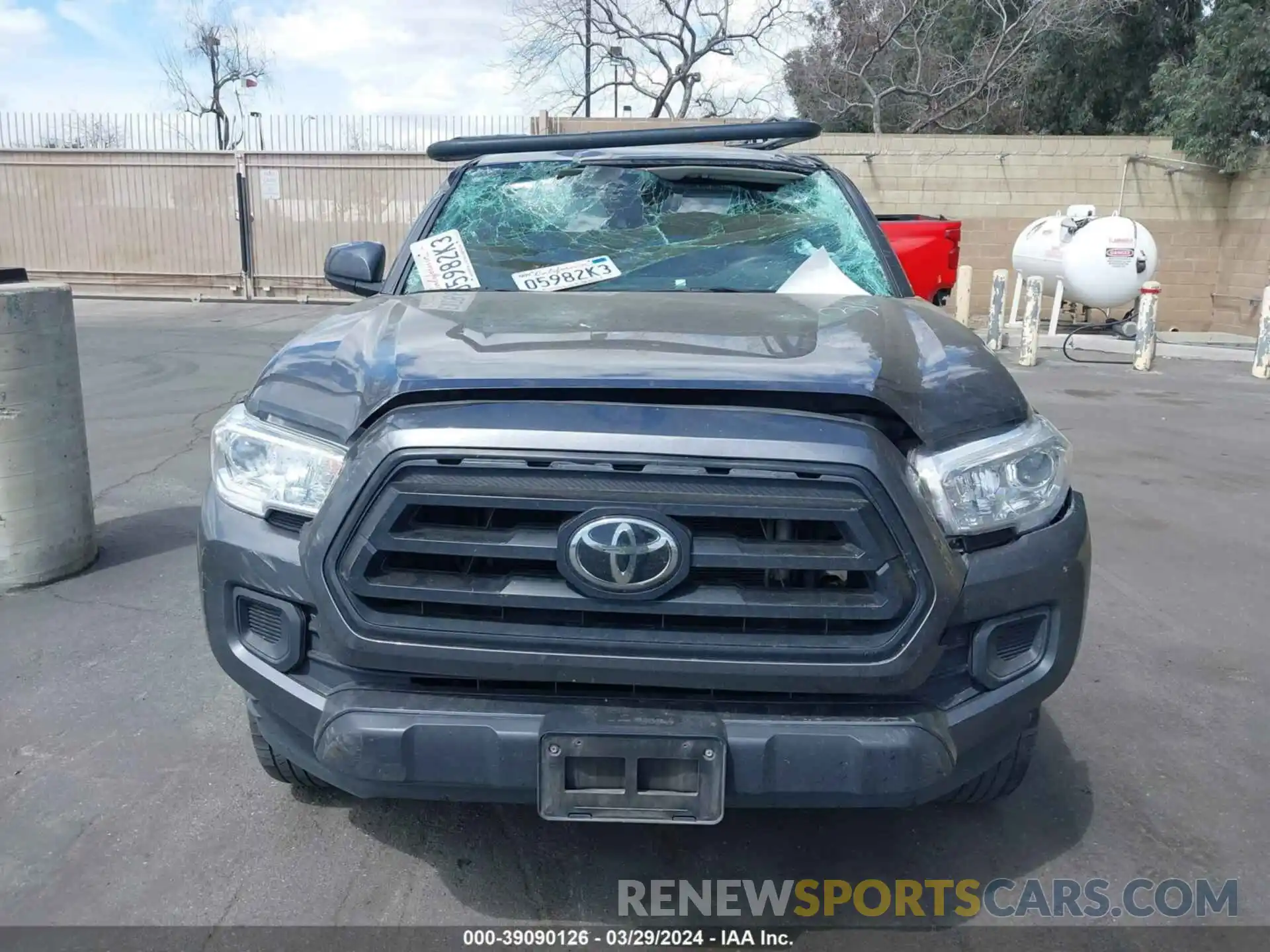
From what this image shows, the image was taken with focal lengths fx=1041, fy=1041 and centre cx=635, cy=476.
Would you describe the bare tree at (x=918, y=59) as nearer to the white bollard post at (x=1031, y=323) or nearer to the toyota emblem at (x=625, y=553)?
the white bollard post at (x=1031, y=323)

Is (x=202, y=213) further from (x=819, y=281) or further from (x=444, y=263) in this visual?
(x=819, y=281)

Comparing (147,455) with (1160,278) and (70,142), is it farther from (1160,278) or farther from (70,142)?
(1160,278)

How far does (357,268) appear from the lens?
12.6ft

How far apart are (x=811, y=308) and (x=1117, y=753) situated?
1755mm

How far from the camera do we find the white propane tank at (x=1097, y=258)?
13750mm

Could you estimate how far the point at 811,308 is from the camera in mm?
3010

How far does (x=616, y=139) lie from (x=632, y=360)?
7.29ft

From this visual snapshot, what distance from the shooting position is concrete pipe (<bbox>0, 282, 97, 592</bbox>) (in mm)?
4340

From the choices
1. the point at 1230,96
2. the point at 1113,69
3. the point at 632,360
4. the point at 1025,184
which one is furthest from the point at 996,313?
the point at 1113,69

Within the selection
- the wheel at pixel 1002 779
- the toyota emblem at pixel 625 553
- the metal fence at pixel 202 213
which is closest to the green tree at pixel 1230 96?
the metal fence at pixel 202 213

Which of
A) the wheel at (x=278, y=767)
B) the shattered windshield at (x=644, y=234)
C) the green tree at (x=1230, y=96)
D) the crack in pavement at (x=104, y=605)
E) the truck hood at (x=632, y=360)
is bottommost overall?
the crack in pavement at (x=104, y=605)

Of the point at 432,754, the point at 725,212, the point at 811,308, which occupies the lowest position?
the point at 432,754

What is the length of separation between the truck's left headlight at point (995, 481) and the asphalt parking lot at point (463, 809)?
1.05 m

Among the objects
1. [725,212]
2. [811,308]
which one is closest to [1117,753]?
[811,308]
